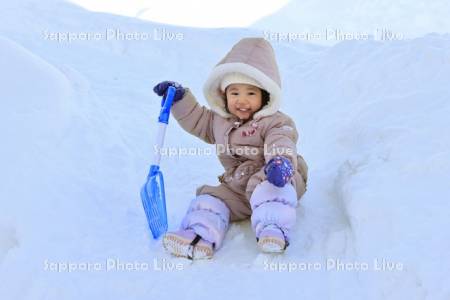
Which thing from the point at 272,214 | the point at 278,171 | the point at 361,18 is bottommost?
the point at 272,214

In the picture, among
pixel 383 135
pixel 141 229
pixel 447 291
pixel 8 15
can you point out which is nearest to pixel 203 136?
pixel 141 229

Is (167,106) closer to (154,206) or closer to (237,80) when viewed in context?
(237,80)

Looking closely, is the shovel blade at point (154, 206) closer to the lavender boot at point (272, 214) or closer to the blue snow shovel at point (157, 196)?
the blue snow shovel at point (157, 196)

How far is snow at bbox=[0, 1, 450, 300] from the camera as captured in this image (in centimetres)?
194

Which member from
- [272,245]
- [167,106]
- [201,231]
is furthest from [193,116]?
[272,245]

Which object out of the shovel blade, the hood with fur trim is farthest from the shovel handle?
the shovel blade

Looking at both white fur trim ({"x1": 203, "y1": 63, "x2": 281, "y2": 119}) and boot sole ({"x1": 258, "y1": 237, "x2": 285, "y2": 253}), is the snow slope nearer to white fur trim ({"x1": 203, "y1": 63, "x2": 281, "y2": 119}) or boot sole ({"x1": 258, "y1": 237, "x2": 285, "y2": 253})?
white fur trim ({"x1": 203, "y1": 63, "x2": 281, "y2": 119})

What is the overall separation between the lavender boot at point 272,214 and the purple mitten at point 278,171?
102 millimetres

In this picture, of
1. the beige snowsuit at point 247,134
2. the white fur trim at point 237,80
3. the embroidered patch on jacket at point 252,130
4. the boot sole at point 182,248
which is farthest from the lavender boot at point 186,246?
the white fur trim at point 237,80

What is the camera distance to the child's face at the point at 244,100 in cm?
245

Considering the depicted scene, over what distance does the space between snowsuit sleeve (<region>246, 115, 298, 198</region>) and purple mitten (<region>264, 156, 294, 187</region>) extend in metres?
0.12

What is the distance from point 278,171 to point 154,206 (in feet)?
1.75

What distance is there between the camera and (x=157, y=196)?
2.41 metres

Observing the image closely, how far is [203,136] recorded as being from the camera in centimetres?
263
